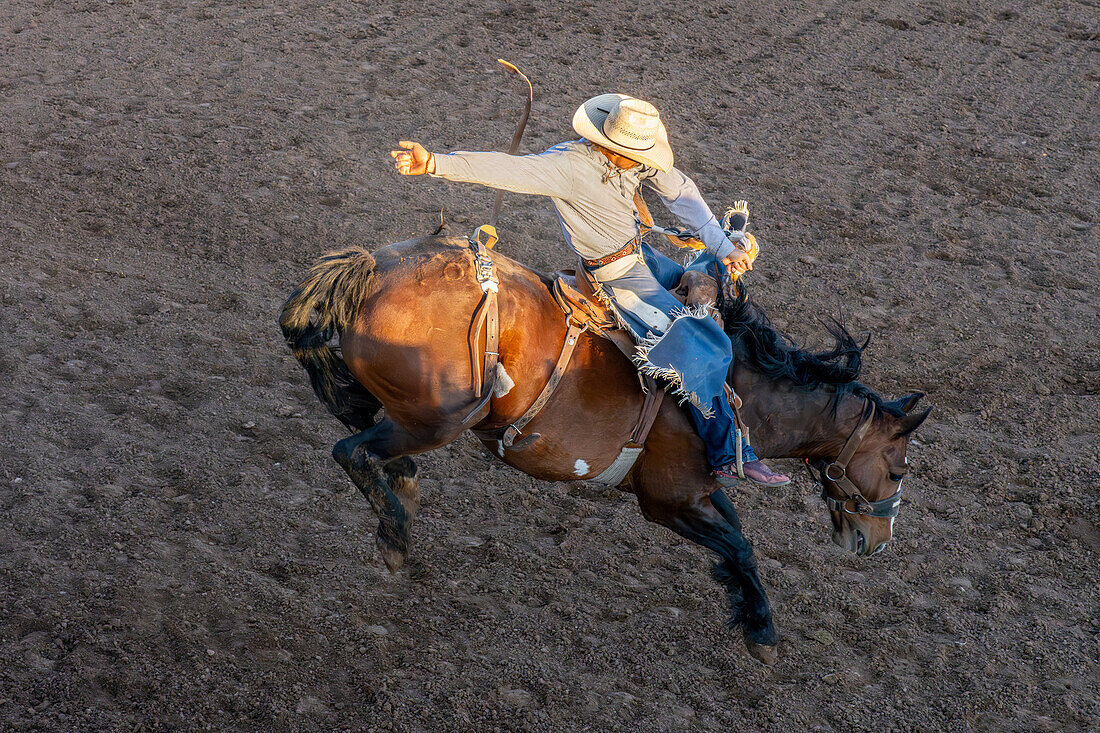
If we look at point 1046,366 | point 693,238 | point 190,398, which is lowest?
point 1046,366

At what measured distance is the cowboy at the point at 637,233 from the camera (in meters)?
3.41

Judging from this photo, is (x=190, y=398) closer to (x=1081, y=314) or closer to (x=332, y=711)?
(x=332, y=711)

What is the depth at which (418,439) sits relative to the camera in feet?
12.0

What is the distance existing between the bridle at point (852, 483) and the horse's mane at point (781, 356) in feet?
0.42

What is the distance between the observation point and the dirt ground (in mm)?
3842

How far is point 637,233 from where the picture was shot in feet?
12.2

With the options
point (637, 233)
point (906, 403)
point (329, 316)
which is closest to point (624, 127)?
point (637, 233)

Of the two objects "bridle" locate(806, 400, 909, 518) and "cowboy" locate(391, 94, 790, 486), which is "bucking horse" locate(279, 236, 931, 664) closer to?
"bridle" locate(806, 400, 909, 518)

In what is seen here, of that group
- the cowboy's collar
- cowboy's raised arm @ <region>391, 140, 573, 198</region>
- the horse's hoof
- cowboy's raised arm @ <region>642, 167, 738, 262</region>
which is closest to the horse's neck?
cowboy's raised arm @ <region>642, 167, 738, 262</region>

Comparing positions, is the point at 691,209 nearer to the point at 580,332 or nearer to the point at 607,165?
the point at 607,165

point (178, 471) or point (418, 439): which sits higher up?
point (418, 439)

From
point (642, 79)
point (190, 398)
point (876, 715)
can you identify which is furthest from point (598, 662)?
point (642, 79)

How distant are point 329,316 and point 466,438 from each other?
187cm

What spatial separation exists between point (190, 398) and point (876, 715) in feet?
13.4
